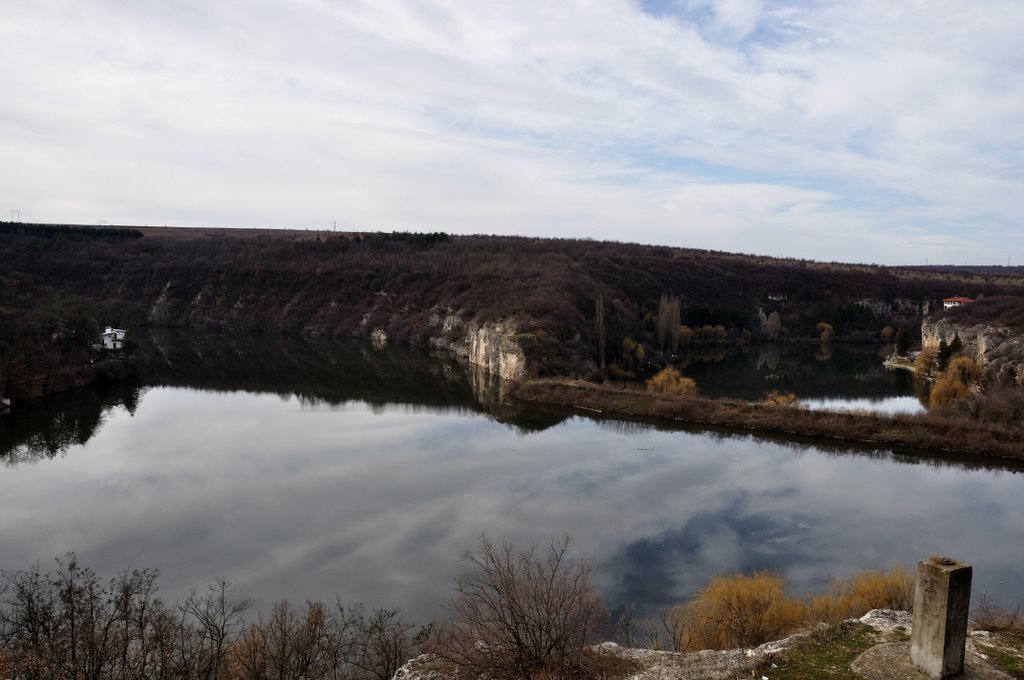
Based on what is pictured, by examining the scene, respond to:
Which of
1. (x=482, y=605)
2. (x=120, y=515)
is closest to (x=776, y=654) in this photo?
(x=482, y=605)

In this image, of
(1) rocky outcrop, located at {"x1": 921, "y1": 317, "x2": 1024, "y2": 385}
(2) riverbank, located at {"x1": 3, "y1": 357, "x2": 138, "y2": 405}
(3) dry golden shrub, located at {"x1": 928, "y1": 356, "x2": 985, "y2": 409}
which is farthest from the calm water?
(1) rocky outcrop, located at {"x1": 921, "y1": 317, "x2": 1024, "y2": 385}

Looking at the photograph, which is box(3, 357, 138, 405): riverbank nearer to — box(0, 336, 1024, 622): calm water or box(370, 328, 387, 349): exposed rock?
box(0, 336, 1024, 622): calm water

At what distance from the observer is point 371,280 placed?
87.8 metres

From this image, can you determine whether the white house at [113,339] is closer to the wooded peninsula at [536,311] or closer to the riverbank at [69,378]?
the wooded peninsula at [536,311]

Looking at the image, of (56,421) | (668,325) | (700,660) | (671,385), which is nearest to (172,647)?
(700,660)

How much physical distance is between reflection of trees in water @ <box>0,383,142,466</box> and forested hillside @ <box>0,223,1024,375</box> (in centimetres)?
2934

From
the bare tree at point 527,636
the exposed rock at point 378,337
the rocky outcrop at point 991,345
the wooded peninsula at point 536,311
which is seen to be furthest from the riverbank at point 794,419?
the exposed rock at point 378,337

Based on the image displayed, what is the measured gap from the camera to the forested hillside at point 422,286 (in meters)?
71.9

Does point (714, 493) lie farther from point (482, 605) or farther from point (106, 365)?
point (106, 365)

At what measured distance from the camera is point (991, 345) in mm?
45062

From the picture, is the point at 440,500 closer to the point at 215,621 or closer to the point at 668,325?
the point at 215,621

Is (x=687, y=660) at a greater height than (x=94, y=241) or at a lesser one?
lesser

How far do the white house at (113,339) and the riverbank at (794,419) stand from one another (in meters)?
32.5

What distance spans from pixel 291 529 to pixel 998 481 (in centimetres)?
2566
